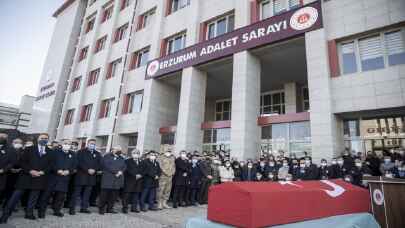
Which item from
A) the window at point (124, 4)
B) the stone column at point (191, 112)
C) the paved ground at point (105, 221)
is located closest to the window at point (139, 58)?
the stone column at point (191, 112)

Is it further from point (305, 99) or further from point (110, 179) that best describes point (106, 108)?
point (305, 99)

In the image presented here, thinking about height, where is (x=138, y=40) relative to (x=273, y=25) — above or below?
above

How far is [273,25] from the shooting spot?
12.6 meters

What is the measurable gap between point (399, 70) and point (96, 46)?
2575 centimetres

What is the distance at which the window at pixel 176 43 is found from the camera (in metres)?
17.8

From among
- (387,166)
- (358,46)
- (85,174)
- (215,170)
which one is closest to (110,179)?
(85,174)

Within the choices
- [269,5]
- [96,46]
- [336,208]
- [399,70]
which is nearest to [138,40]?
[96,46]

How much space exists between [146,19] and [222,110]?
34.2 ft

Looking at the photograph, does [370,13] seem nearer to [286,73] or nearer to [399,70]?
[399,70]

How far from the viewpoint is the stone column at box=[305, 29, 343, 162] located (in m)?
9.93

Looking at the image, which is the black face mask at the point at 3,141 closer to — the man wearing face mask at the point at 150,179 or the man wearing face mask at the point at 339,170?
the man wearing face mask at the point at 150,179

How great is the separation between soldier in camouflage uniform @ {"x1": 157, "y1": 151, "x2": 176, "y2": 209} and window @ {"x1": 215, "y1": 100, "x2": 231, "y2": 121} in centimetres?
1238

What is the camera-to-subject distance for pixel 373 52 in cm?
1045

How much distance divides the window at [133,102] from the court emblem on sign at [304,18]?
39.9 ft
